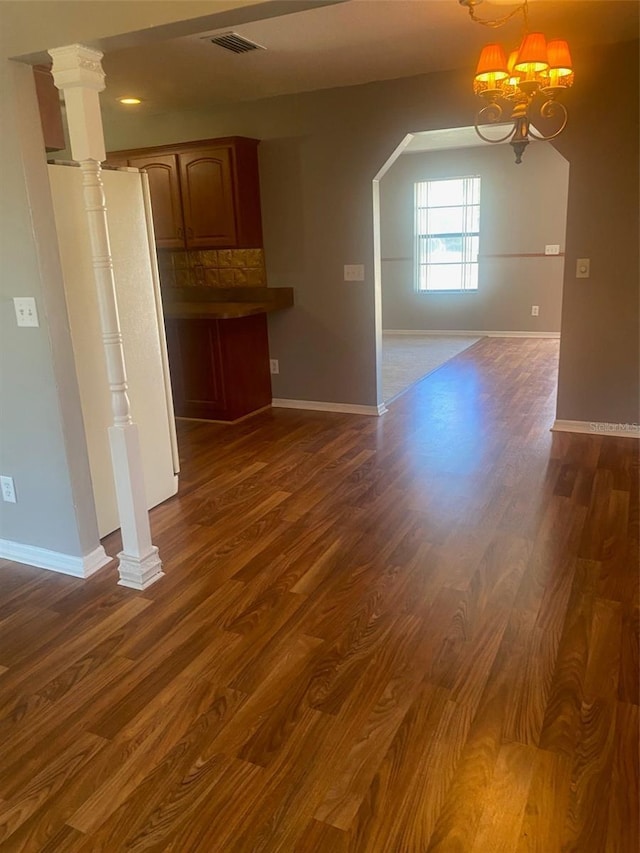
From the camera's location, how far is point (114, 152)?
503 cm

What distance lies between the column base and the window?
276 inches

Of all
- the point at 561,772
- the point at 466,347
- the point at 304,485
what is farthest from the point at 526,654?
the point at 466,347

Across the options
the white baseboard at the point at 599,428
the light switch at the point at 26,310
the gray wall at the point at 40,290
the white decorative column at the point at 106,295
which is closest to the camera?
the gray wall at the point at 40,290

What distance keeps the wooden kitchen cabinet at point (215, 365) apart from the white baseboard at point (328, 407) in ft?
0.95

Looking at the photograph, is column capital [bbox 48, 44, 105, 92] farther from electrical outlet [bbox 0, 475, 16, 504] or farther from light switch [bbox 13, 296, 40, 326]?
electrical outlet [bbox 0, 475, 16, 504]

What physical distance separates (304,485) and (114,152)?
341 centimetres

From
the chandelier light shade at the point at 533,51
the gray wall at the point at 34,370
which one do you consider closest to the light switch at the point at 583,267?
the chandelier light shade at the point at 533,51

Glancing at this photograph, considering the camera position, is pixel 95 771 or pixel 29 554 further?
pixel 29 554

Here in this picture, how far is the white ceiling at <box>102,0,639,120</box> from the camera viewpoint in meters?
2.98

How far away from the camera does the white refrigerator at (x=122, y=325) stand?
258 cm

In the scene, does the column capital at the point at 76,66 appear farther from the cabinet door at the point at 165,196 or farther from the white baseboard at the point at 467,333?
the white baseboard at the point at 467,333

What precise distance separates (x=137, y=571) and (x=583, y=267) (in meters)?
3.30

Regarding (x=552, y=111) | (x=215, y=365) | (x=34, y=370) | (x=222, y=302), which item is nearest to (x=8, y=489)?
(x=34, y=370)

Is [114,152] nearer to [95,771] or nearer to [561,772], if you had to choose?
[95,771]
